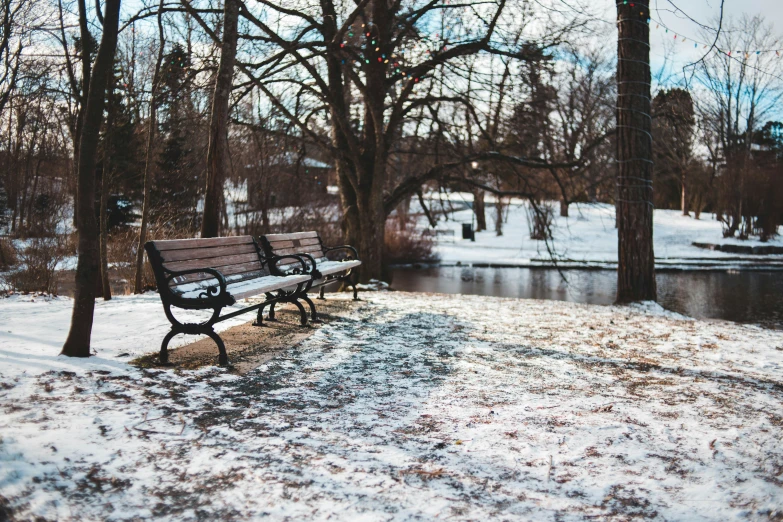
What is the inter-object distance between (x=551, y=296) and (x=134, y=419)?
13.1 metres

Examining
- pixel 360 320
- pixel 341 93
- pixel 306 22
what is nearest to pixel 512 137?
pixel 341 93

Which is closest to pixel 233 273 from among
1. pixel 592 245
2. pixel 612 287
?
pixel 612 287

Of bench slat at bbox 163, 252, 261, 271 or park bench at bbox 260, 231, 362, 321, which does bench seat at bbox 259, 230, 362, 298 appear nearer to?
park bench at bbox 260, 231, 362, 321

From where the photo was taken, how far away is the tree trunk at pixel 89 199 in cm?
452

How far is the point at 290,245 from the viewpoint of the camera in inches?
303

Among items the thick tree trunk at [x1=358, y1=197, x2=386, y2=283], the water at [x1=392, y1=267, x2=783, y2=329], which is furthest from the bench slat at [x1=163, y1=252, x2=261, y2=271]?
the water at [x1=392, y1=267, x2=783, y2=329]

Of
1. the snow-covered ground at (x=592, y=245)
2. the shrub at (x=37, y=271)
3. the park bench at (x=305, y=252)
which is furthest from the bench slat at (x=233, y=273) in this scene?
the snow-covered ground at (x=592, y=245)

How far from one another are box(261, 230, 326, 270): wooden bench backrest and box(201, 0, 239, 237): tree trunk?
26.4 inches

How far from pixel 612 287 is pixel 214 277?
45.2ft

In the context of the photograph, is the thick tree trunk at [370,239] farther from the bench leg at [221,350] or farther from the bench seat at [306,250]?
the bench leg at [221,350]

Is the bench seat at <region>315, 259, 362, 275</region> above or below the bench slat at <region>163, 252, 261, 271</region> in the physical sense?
below

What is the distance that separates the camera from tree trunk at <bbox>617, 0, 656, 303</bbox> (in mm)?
8555

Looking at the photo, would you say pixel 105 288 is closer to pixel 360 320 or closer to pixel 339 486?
pixel 360 320

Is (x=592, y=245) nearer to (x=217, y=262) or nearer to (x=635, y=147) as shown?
(x=635, y=147)
